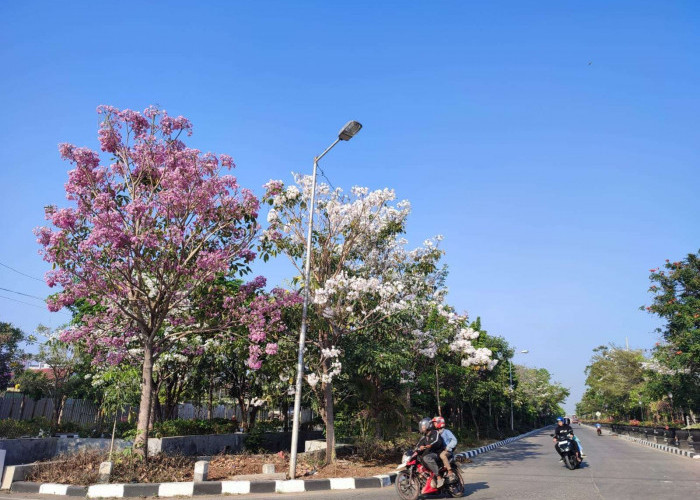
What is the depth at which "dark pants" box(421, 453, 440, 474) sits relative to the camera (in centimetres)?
914

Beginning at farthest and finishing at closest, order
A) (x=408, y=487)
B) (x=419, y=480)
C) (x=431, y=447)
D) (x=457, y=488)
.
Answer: (x=457, y=488), (x=431, y=447), (x=419, y=480), (x=408, y=487)

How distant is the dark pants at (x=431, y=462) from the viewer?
9.14 meters

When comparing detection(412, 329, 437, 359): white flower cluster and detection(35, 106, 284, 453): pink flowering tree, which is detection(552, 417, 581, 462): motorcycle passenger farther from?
detection(35, 106, 284, 453): pink flowering tree

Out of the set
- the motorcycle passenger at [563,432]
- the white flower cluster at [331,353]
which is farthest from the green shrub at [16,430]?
the motorcycle passenger at [563,432]

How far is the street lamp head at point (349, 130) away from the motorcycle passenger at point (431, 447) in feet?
23.6

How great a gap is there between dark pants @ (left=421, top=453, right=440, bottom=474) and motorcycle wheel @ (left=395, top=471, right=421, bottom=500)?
0.33 meters

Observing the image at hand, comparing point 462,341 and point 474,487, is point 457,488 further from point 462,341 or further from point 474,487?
point 462,341

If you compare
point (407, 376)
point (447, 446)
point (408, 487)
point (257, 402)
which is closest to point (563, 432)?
point (407, 376)

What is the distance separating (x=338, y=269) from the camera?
566 inches

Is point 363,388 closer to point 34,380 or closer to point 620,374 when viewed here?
point 34,380

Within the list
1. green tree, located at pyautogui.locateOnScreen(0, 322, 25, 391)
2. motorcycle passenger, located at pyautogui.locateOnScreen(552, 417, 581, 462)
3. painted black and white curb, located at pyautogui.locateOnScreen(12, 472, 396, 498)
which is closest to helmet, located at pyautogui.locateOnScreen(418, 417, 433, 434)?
painted black and white curb, located at pyautogui.locateOnScreen(12, 472, 396, 498)

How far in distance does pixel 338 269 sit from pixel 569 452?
29.1 feet

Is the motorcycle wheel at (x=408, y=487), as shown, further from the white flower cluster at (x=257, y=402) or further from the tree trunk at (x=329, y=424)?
the white flower cluster at (x=257, y=402)

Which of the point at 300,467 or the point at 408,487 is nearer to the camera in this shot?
the point at 408,487
